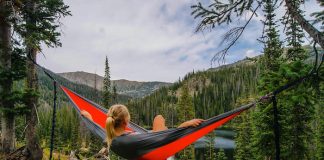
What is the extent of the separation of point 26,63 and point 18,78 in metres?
0.57

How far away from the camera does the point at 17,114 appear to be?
416 inches

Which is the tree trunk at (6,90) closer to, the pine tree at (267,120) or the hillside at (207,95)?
the pine tree at (267,120)

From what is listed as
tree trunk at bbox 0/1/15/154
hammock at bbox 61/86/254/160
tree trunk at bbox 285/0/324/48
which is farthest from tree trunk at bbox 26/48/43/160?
tree trunk at bbox 285/0/324/48

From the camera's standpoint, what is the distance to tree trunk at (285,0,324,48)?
4.38 metres

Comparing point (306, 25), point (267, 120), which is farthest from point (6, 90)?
point (267, 120)

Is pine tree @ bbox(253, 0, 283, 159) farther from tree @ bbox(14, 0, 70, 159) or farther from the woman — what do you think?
the woman

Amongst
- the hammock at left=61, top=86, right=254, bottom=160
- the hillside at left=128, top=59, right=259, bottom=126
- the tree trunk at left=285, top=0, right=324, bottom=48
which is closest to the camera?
the hammock at left=61, top=86, right=254, bottom=160

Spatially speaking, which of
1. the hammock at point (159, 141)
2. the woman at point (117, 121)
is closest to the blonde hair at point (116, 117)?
the woman at point (117, 121)

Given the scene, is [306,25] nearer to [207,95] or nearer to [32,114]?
[32,114]

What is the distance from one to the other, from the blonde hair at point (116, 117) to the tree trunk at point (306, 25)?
2.84 meters

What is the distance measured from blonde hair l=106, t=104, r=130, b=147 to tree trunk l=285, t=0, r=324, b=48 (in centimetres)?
284

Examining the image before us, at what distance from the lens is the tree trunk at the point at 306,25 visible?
4.38 metres

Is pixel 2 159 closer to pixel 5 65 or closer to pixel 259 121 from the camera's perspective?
pixel 5 65

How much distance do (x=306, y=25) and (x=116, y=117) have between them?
301 cm
